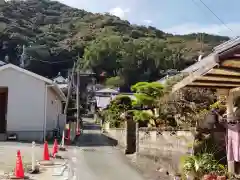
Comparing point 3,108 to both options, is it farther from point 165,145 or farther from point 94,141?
point 165,145

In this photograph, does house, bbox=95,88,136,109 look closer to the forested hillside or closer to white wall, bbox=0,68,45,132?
the forested hillside

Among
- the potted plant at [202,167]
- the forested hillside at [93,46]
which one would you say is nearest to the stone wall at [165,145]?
the potted plant at [202,167]

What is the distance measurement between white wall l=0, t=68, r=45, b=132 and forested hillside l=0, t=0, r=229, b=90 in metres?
30.0

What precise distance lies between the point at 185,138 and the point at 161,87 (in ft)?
23.5

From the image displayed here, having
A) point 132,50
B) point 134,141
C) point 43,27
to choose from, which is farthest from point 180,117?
point 43,27

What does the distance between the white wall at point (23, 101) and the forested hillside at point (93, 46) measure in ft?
98.4

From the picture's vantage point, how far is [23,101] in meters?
28.0

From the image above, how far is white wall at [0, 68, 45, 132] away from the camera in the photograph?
27.7 m

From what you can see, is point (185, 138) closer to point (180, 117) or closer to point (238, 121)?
point (180, 117)

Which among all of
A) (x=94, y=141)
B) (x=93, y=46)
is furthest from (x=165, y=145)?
(x=93, y=46)

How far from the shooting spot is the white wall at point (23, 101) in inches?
1092

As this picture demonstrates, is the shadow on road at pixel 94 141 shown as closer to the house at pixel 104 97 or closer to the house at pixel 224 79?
the house at pixel 224 79

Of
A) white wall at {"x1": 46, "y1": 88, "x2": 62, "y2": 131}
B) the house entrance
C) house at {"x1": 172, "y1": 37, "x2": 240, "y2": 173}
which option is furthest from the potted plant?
white wall at {"x1": 46, "y1": 88, "x2": 62, "y2": 131}

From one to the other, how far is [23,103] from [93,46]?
54.3 m
